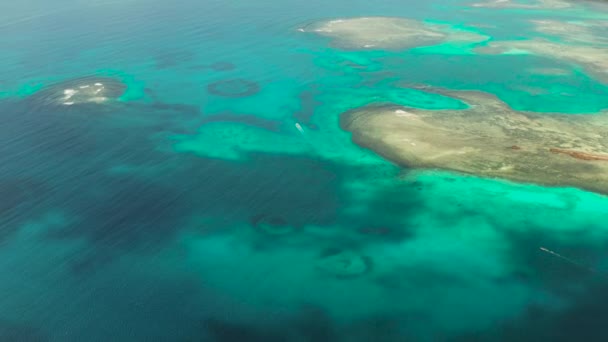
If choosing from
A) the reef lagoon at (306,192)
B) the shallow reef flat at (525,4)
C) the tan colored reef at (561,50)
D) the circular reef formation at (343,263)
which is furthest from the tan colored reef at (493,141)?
the shallow reef flat at (525,4)

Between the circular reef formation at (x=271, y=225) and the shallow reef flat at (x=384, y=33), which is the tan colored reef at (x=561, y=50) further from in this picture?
the circular reef formation at (x=271, y=225)

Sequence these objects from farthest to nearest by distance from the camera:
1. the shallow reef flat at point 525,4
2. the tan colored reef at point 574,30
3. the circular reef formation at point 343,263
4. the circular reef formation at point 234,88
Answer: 1. the shallow reef flat at point 525,4
2. the tan colored reef at point 574,30
3. the circular reef formation at point 234,88
4. the circular reef formation at point 343,263

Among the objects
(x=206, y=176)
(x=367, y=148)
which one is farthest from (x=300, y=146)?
(x=206, y=176)

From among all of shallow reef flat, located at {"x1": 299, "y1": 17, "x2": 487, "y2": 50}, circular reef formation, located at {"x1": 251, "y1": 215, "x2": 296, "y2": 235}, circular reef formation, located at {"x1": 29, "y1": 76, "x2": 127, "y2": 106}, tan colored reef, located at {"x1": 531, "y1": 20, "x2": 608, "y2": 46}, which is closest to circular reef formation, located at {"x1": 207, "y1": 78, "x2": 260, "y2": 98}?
circular reef formation, located at {"x1": 29, "y1": 76, "x2": 127, "y2": 106}

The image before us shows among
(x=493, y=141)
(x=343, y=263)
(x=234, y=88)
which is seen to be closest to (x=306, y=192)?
(x=343, y=263)

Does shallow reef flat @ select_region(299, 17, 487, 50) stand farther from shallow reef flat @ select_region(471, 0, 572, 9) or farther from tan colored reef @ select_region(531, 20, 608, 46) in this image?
shallow reef flat @ select_region(471, 0, 572, 9)
